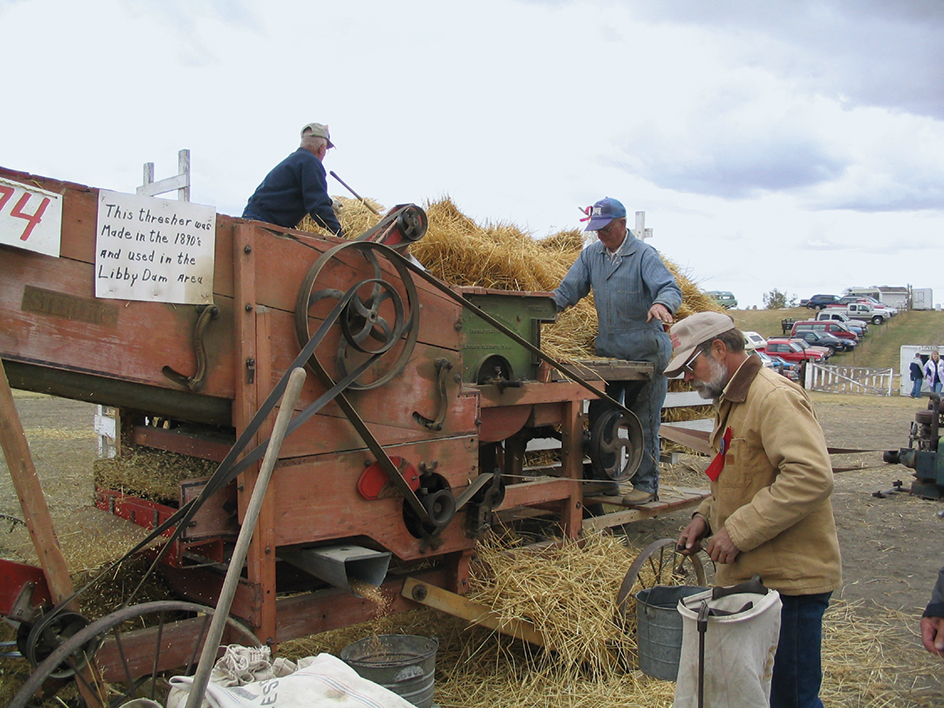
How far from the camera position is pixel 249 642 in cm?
290

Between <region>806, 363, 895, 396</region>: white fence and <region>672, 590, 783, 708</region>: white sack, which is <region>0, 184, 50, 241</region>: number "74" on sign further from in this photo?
<region>806, 363, 895, 396</region>: white fence

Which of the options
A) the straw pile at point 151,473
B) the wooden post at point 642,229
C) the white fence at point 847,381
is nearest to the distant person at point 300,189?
the straw pile at point 151,473

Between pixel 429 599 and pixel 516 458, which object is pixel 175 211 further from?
pixel 516 458

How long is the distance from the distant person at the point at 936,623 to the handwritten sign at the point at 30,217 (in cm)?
288

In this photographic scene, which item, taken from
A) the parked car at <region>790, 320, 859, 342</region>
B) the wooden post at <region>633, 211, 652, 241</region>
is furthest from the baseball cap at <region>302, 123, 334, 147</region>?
the parked car at <region>790, 320, 859, 342</region>

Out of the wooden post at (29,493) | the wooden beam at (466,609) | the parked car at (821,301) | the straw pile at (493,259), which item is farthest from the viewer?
the parked car at (821,301)

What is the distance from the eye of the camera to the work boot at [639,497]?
5164 millimetres

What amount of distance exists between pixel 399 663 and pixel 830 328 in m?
41.7

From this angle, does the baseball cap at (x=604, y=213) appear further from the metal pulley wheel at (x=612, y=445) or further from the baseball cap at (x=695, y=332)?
the baseball cap at (x=695, y=332)

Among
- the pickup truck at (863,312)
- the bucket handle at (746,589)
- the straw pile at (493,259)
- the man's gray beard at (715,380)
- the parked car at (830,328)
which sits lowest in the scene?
the bucket handle at (746,589)

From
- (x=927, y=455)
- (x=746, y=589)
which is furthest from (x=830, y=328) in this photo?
(x=746, y=589)

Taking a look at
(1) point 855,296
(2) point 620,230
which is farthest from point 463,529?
(1) point 855,296

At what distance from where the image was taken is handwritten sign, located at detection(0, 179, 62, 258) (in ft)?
7.73

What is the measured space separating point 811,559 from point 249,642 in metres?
2.03
